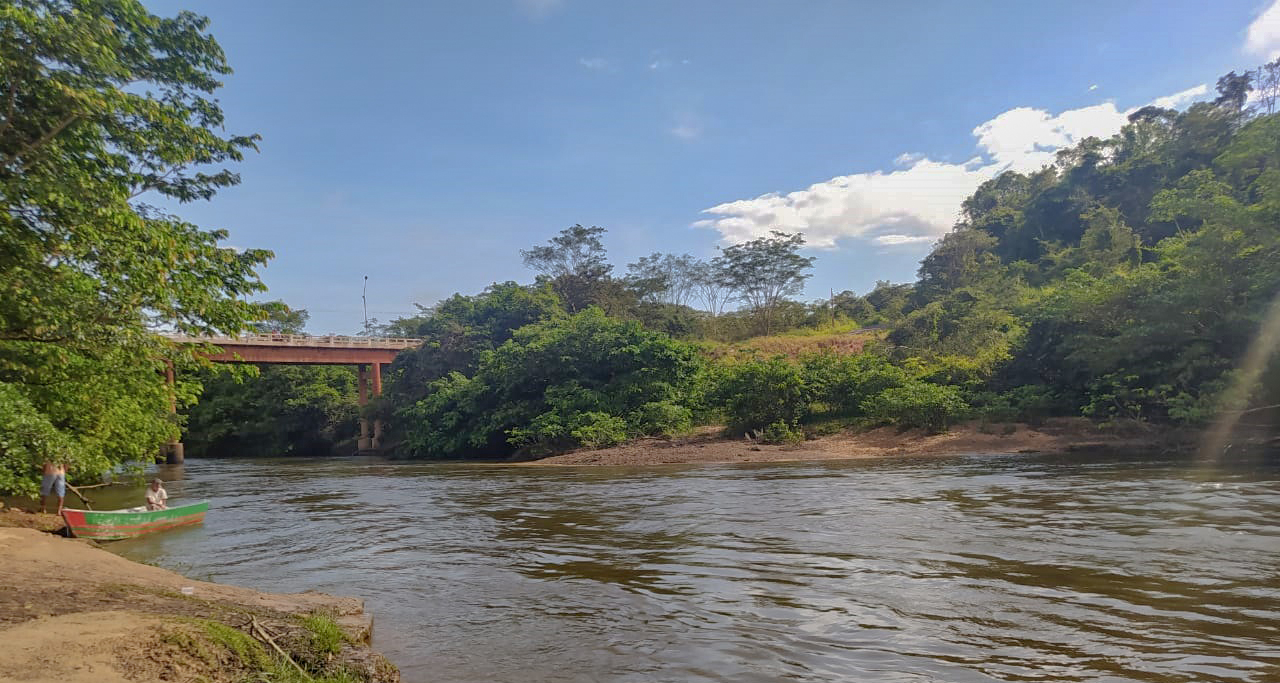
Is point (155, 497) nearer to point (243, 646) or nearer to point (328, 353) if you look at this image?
point (243, 646)

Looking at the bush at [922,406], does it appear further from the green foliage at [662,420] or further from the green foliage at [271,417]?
the green foliage at [271,417]

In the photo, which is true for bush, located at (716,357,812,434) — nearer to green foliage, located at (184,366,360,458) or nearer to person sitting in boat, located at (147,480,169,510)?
person sitting in boat, located at (147,480,169,510)

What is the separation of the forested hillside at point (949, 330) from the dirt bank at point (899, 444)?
84 cm

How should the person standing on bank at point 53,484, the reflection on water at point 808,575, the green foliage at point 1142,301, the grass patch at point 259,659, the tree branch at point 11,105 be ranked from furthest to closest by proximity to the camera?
the green foliage at point 1142,301
the person standing on bank at point 53,484
the tree branch at point 11,105
the reflection on water at point 808,575
the grass patch at point 259,659

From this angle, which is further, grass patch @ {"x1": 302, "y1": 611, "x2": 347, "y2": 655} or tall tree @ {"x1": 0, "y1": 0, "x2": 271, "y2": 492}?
tall tree @ {"x1": 0, "y1": 0, "x2": 271, "y2": 492}

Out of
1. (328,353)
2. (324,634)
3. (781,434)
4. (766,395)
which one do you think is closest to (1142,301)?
(781,434)

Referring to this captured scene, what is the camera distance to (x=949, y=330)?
132ft

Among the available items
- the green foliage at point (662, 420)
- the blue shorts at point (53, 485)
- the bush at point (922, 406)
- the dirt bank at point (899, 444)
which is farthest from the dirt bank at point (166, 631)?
the bush at point (922, 406)

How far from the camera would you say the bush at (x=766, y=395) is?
31.8 m

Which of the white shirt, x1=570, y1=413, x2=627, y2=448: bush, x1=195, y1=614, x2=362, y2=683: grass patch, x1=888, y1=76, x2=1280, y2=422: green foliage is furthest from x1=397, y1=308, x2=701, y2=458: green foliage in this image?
x1=195, y1=614, x2=362, y2=683: grass patch

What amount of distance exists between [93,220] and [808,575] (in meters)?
11.3

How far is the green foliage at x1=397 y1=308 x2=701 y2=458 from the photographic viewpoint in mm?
34312

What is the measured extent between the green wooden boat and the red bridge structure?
33.2m

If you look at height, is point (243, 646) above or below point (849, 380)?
below
